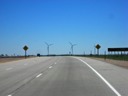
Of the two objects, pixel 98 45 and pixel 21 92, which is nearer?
pixel 21 92

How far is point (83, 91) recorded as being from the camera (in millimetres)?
15125

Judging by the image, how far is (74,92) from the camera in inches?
580

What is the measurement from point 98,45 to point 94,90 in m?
71.2

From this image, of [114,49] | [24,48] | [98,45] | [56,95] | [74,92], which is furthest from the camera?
[114,49]

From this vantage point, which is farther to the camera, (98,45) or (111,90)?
(98,45)

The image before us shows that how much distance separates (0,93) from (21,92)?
873 millimetres

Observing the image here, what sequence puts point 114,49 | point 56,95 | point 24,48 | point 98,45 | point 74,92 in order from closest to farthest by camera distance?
point 56,95, point 74,92, point 98,45, point 24,48, point 114,49

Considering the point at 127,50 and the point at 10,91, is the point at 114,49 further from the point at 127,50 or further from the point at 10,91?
the point at 10,91

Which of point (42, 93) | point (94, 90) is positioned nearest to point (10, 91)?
point (42, 93)

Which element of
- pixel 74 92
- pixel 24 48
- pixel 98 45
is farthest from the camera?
pixel 24 48

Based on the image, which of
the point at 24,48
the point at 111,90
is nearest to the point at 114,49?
the point at 24,48

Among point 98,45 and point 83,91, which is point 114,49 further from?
point 83,91

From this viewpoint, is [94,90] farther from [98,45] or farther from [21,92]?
[98,45]

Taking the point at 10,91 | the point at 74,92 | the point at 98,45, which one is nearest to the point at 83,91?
the point at 74,92
